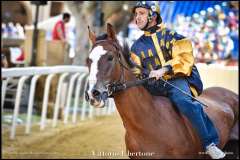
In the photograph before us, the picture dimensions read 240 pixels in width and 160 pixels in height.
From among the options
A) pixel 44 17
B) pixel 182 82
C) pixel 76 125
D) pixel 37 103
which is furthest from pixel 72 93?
pixel 44 17

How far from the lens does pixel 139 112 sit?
191 inches

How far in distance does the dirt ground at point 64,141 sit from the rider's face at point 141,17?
2021 mm

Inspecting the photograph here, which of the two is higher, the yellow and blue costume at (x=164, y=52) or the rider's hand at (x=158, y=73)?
the yellow and blue costume at (x=164, y=52)

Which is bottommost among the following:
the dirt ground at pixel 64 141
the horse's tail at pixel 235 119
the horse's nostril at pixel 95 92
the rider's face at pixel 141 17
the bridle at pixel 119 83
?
the dirt ground at pixel 64 141

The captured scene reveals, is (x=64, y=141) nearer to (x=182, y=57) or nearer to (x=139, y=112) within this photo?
(x=139, y=112)

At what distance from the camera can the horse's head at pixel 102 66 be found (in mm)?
4203

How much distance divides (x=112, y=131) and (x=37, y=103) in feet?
10.5

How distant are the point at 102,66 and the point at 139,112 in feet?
2.13

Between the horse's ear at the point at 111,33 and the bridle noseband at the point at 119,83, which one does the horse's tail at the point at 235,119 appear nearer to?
the bridle noseband at the point at 119,83

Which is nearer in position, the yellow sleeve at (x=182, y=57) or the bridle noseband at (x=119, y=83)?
the bridle noseband at (x=119, y=83)

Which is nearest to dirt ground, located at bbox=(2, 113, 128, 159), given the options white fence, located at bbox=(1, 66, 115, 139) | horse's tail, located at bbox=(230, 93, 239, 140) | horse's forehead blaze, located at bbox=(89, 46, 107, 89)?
white fence, located at bbox=(1, 66, 115, 139)

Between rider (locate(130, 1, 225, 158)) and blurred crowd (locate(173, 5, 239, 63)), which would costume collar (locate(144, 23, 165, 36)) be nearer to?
rider (locate(130, 1, 225, 158))

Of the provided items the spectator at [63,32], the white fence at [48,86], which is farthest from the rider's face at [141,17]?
the spectator at [63,32]

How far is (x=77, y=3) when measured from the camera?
535 inches
